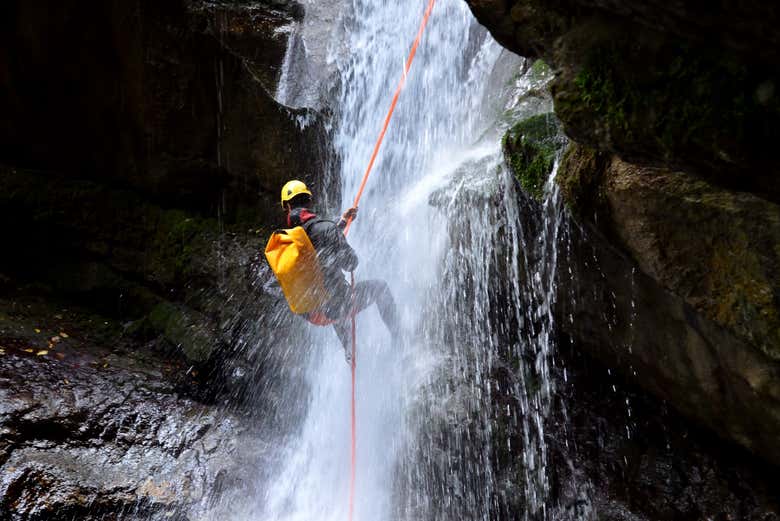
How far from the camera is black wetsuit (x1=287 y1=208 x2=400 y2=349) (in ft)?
16.7

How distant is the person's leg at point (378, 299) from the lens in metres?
5.46

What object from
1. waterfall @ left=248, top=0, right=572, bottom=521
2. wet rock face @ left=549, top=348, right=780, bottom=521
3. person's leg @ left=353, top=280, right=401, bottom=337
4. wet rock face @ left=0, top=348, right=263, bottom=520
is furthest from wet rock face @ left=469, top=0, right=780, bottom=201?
wet rock face @ left=0, top=348, right=263, bottom=520

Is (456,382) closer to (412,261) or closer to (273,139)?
(412,261)

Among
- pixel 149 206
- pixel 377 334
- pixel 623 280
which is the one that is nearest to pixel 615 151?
pixel 623 280

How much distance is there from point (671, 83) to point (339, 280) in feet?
12.3

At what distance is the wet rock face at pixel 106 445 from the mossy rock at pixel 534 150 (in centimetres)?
401

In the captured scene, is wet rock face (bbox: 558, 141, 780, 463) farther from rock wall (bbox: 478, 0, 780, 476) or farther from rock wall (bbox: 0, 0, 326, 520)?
rock wall (bbox: 0, 0, 326, 520)

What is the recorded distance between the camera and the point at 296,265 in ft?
16.0

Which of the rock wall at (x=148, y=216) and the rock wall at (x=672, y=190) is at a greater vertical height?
the rock wall at (x=148, y=216)

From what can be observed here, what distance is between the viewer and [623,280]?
3.84 metres

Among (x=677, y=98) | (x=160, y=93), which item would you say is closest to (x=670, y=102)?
(x=677, y=98)

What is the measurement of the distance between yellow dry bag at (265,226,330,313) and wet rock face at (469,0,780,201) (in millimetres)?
2783

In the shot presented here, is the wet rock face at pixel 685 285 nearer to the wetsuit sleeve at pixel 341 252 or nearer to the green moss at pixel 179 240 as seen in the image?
the wetsuit sleeve at pixel 341 252

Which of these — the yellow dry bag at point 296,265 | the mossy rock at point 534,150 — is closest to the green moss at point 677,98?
the mossy rock at point 534,150
